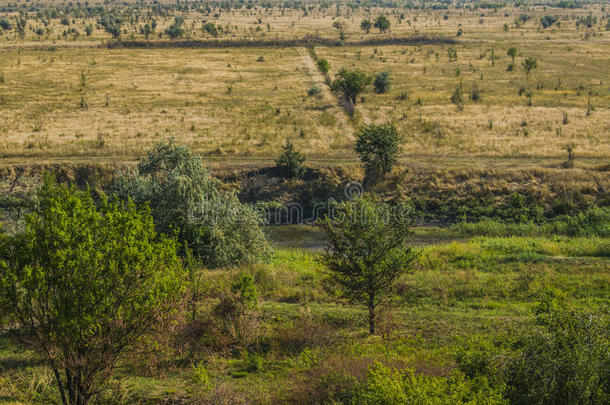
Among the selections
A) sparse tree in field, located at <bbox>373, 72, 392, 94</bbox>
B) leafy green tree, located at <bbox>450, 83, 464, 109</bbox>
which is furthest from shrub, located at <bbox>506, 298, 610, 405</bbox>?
sparse tree in field, located at <bbox>373, 72, 392, 94</bbox>

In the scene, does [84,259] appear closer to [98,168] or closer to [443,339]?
[443,339]

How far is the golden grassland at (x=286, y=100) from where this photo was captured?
48719mm

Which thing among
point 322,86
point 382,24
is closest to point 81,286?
point 322,86

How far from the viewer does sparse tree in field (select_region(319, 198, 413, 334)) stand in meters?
20.1

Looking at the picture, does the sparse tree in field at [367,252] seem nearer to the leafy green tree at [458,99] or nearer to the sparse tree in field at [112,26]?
the leafy green tree at [458,99]

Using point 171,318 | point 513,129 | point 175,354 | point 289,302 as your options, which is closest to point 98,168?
point 289,302

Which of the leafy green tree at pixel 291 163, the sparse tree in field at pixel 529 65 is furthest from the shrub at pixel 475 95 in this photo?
the leafy green tree at pixel 291 163

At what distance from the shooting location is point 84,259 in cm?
1285

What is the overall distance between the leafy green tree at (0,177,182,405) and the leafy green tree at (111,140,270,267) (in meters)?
14.4

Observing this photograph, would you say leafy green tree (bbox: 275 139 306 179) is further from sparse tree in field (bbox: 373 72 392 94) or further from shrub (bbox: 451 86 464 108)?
sparse tree in field (bbox: 373 72 392 94)

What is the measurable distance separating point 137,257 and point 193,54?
81544mm

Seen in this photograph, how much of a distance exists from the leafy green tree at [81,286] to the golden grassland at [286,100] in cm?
3367

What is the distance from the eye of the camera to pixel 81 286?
1293 cm

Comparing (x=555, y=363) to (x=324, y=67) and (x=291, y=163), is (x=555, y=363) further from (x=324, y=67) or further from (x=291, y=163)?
(x=324, y=67)
